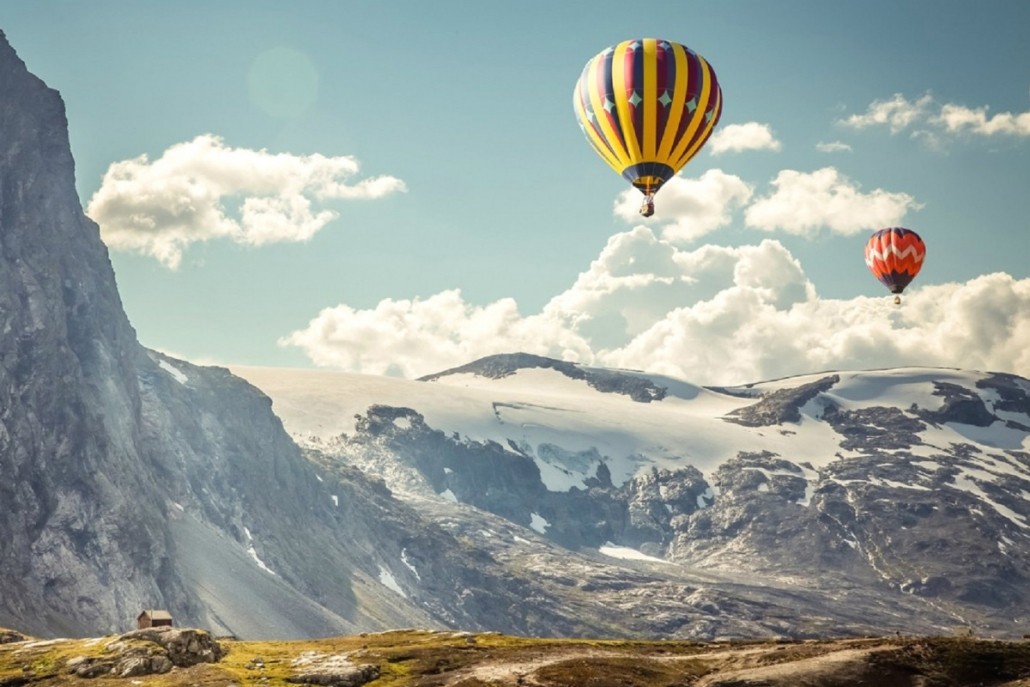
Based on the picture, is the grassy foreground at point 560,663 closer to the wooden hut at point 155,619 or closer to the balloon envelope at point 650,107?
the wooden hut at point 155,619

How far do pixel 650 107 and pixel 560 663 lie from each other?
6557cm

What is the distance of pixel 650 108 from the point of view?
128750 millimetres

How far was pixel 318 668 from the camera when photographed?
94.1 meters

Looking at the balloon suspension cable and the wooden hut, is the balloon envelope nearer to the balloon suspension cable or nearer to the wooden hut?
the balloon suspension cable

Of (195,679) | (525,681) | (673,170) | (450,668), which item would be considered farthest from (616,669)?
(673,170)

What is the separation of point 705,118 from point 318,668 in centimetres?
7553

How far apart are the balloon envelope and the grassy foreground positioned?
2117 inches

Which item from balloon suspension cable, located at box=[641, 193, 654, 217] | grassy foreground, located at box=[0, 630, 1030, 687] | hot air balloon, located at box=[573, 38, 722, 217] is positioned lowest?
grassy foreground, located at box=[0, 630, 1030, 687]

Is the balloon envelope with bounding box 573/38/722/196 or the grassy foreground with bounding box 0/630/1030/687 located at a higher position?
the balloon envelope with bounding box 573/38/722/196

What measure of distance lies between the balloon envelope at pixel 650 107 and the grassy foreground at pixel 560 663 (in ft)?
176

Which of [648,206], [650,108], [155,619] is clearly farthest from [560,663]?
[650,108]

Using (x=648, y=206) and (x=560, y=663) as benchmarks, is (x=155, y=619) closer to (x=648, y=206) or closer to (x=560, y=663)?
(x=560, y=663)

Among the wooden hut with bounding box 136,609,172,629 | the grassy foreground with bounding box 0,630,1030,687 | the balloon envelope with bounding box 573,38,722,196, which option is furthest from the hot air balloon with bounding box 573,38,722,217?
the wooden hut with bounding box 136,609,172,629

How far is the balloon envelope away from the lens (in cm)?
12875
